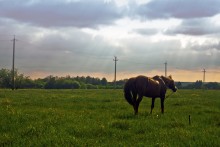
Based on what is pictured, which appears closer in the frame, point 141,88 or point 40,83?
point 141,88

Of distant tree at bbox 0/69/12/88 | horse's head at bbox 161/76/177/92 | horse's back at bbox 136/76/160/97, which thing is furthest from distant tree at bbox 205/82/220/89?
horse's back at bbox 136/76/160/97

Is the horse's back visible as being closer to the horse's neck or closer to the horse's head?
the horse's neck

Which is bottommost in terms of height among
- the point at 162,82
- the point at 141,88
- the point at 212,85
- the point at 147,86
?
the point at 141,88

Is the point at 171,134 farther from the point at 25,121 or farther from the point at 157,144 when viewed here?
the point at 25,121

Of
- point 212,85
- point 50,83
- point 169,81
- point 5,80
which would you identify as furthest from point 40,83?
point 169,81

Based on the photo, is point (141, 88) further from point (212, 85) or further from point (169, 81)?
point (212, 85)

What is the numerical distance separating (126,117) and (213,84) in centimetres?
14341

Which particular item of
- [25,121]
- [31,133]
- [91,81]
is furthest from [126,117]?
[91,81]

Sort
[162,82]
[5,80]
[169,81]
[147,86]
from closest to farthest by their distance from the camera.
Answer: [147,86] < [162,82] < [169,81] < [5,80]

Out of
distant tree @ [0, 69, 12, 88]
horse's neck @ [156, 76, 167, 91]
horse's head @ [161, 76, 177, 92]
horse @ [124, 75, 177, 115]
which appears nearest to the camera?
horse @ [124, 75, 177, 115]

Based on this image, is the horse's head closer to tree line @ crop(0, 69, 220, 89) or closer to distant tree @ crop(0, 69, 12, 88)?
tree line @ crop(0, 69, 220, 89)

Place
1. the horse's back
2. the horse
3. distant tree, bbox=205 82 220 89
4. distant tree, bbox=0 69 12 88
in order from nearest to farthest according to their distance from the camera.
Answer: the horse → the horse's back → distant tree, bbox=0 69 12 88 → distant tree, bbox=205 82 220 89

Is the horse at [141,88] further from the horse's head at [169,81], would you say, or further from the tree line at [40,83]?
the tree line at [40,83]

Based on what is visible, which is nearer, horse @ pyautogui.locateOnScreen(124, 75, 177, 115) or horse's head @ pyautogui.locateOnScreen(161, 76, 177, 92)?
horse @ pyautogui.locateOnScreen(124, 75, 177, 115)
